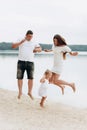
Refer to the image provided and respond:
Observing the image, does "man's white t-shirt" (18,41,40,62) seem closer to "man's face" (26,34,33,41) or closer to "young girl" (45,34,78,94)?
"man's face" (26,34,33,41)

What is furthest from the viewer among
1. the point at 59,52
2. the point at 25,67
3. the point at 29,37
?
the point at 25,67

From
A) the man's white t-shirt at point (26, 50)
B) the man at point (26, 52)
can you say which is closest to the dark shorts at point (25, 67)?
the man at point (26, 52)

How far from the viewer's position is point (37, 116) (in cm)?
1356

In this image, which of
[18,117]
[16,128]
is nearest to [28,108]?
[18,117]

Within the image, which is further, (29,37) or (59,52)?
(29,37)

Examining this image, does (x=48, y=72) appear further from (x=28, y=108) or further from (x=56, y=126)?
(x=56, y=126)

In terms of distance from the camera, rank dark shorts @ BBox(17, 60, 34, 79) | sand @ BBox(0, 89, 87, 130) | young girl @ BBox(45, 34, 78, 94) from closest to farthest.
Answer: sand @ BBox(0, 89, 87, 130) → young girl @ BBox(45, 34, 78, 94) → dark shorts @ BBox(17, 60, 34, 79)

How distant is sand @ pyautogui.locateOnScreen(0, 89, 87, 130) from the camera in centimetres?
1258

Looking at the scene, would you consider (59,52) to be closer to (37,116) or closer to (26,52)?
(26,52)

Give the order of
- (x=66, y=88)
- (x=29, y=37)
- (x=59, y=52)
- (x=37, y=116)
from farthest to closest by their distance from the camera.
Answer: (x=66, y=88), (x=29, y=37), (x=59, y=52), (x=37, y=116)

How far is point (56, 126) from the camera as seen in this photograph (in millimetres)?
12664

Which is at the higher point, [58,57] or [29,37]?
[29,37]

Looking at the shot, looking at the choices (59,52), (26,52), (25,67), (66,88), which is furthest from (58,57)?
(66,88)

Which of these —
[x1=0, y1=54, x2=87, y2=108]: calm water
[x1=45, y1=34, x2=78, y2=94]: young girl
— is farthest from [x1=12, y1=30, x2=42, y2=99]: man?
[x1=0, y1=54, x2=87, y2=108]: calm water
